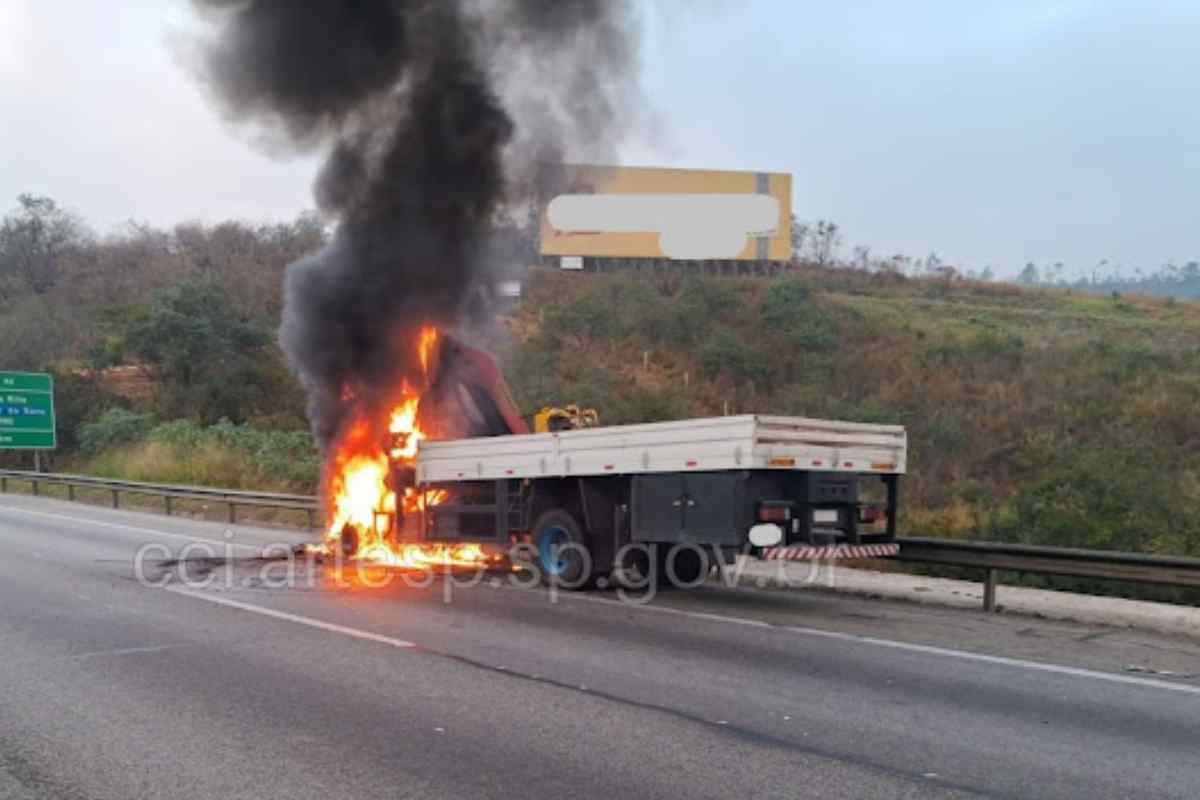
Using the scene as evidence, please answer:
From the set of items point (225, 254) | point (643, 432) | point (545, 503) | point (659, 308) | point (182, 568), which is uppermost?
point (225, 254)

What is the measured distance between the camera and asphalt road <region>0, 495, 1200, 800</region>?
4.83m

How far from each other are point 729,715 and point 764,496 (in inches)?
135

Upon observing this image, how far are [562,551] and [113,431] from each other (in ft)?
88.8

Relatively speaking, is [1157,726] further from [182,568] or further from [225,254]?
[225,254]

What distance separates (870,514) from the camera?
398 inches

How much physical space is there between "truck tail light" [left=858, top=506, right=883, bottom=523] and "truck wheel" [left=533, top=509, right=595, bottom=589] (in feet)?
8.72

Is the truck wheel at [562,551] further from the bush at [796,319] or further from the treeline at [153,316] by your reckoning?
the bush at [796,319]

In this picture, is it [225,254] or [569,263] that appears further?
[225,254]

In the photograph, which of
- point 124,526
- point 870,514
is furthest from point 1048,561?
point 124,526

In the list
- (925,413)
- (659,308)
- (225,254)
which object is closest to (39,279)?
(225,254)

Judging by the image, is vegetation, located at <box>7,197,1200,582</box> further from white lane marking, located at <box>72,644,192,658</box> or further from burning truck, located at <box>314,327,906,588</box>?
white lane marking, located at <box>72,644,192,658</box>

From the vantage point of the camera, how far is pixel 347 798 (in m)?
4.54

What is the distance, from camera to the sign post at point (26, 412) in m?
28.8

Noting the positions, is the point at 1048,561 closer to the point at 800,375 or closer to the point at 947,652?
the point at 947,652
